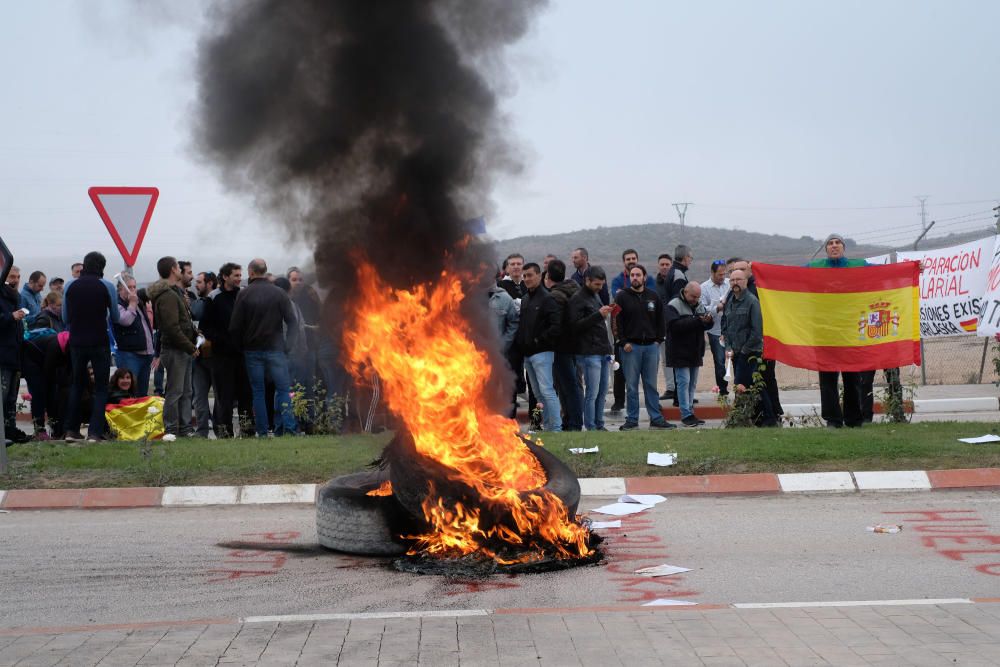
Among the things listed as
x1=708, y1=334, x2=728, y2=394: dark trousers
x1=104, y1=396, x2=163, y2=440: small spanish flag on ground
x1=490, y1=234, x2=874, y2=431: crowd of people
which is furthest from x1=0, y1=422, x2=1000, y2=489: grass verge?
x1=708, y1=334, x2=728, y2=394: dark trousers

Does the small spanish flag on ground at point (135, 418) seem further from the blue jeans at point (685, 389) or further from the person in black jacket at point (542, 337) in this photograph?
the blue jeans at point (685, 389)

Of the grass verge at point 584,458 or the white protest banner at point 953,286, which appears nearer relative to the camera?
the grass verge at point 584,458

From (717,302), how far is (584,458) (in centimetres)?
580

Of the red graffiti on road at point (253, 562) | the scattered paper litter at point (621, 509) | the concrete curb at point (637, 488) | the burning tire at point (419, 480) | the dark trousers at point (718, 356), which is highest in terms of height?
the dark trousers at point (718, 356)

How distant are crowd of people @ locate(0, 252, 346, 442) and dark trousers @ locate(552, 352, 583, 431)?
2391mm

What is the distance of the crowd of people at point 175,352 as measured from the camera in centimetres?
1167

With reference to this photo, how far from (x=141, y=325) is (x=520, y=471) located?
667 cm

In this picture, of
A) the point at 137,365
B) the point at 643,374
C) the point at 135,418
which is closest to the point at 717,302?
the point at 643,374

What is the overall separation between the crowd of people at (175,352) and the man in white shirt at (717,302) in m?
5.27

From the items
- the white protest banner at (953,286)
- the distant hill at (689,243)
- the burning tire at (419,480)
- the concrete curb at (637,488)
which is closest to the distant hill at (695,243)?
the distant hill at (689,243)

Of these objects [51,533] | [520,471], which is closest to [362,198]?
[520,471]

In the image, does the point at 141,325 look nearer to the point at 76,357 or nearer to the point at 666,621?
the point at 76,357

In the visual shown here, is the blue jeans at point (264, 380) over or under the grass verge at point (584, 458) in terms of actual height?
over

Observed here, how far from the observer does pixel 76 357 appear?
38.2ft
